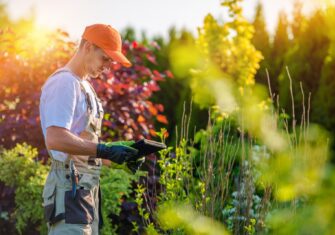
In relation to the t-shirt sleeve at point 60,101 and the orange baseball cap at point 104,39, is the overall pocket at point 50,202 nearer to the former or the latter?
the t-shirt sleeve at point 60,101

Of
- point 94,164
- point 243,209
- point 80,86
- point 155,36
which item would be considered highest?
point 155,36

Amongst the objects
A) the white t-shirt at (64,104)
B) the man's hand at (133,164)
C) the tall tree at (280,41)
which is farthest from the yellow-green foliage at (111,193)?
the tall tree at (280,41)

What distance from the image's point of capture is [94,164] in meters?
3.38

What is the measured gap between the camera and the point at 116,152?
319 centimetres

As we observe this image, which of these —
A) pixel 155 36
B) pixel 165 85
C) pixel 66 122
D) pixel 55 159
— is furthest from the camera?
pixel 155 36

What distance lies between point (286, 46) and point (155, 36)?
4703mm

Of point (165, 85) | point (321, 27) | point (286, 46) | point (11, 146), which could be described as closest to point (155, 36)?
point (165, 85)

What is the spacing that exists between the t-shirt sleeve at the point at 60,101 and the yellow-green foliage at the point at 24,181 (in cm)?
228

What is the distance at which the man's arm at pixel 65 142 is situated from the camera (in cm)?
302

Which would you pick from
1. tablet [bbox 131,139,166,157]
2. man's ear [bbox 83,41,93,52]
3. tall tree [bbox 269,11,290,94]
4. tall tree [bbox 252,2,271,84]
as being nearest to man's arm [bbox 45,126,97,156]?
tablet [bbox 131,139,166,157]

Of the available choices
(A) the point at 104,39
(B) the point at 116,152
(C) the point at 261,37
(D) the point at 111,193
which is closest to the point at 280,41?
(C) the point at 261,37

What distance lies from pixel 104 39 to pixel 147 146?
57 cm

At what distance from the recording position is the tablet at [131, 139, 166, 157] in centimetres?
331

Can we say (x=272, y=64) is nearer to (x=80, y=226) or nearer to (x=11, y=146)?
(x=11, y=146)
